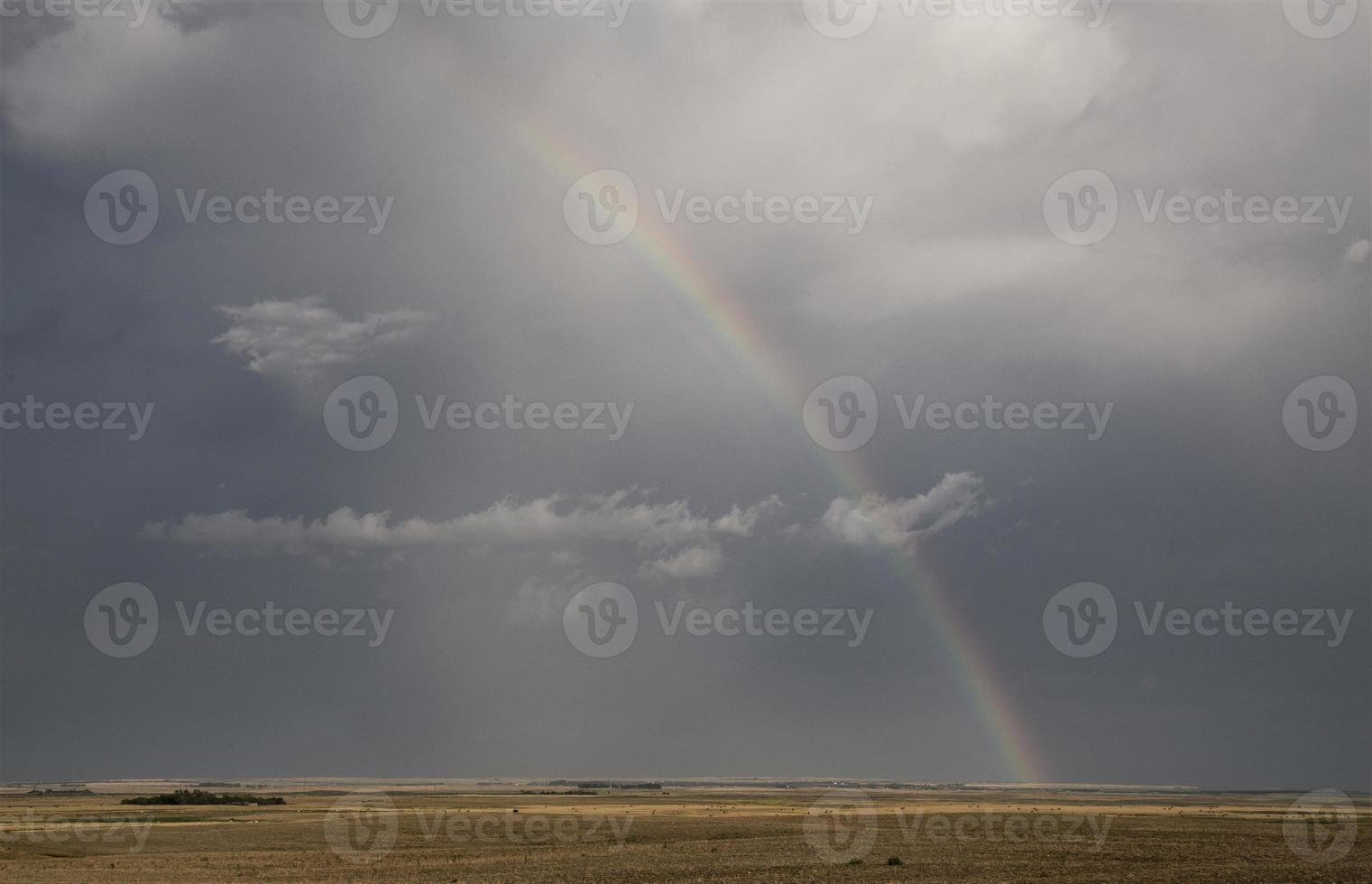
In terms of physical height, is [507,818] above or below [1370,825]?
below

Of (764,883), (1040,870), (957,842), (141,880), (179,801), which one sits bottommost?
(141,880)

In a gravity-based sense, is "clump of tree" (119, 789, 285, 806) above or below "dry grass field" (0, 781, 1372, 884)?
above

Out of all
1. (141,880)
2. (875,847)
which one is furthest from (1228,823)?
(141,880)

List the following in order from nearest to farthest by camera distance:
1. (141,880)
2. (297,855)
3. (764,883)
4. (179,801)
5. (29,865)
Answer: (764,883) < (141,880) < (29,865) < (297,855) < (179,801)

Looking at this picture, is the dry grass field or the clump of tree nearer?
the dry grass field

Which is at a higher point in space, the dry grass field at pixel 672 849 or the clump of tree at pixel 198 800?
the clump of tree at pixel 198 800

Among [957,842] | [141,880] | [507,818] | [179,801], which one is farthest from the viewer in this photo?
[179,801]

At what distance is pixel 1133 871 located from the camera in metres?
52.3

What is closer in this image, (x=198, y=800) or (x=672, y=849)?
(x=672, y=849)

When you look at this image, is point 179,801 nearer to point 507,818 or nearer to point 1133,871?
point 507,818

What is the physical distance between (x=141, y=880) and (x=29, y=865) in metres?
12.6

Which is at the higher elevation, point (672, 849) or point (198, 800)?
point (198, 800)

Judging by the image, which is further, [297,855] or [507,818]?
[507,818]

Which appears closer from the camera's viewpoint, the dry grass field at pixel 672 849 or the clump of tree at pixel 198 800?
the dry grass field at pixel 672 849
